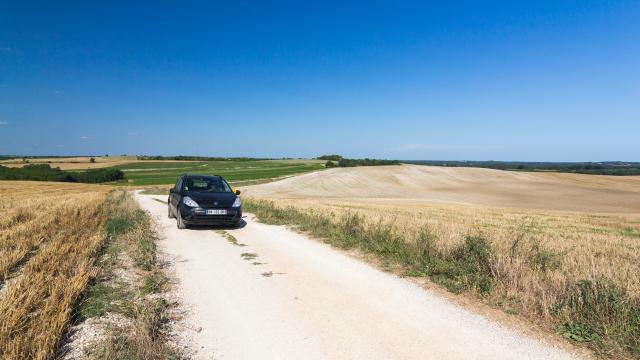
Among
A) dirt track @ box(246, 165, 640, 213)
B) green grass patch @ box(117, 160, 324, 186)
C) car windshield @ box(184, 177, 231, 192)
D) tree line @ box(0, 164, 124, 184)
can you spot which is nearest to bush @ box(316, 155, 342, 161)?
green grass patch @ box(117, 160, 324, 186)

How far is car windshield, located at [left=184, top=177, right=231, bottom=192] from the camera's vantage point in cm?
1382

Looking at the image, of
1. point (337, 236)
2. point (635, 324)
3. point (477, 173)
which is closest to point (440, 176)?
point (477, 173)

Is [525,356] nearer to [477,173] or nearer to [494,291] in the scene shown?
[494,291]

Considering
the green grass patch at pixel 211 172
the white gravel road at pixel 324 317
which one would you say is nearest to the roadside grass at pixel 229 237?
the white gravel road at pixel 324 317

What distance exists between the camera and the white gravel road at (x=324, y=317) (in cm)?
411

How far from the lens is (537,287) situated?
557 cm

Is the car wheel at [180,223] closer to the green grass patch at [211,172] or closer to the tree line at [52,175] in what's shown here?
the green grass patch at [211,172]

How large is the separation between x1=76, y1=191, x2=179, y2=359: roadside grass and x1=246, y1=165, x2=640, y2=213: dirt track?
127 feet

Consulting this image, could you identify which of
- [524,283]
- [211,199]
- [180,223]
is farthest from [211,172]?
[524,283]

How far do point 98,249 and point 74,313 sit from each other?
13.2 feet

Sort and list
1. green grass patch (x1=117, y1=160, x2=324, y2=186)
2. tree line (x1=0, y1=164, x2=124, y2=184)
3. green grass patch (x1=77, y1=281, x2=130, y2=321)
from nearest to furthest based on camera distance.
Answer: green grass patch (x1=77, y1=281, x2=130, y2=321) → tree line (x1=0, y1=164, x2=124, y2=184) → green grass patch (x1=117, y1=160, x2=324, y2=186)

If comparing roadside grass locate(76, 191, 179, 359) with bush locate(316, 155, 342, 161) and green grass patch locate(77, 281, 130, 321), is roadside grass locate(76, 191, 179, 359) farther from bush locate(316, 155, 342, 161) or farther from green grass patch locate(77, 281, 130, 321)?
bush locate(316, 155, 342, 161)

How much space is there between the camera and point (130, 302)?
5328mm

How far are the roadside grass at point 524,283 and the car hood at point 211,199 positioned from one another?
178 inches
